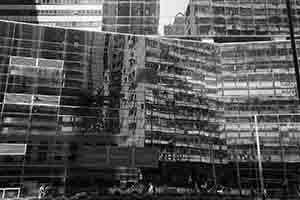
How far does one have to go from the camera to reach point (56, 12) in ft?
192

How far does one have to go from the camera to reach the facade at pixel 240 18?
161 ft

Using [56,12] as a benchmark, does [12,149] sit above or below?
below

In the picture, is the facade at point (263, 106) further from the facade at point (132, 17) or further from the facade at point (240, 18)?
the facade at point (132, 17)

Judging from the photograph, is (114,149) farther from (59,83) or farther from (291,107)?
(291,107)

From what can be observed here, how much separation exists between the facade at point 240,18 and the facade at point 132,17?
6.52 metres

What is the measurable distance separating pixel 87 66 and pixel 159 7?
1729cm

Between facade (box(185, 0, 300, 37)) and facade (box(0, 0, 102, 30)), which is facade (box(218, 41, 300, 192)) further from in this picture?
facade (box(0, 0, 102, 30))

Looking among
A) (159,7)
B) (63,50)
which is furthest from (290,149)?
(63,50)

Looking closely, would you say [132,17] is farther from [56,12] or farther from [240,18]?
[56,12]

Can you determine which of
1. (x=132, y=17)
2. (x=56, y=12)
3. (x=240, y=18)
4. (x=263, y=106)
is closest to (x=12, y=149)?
(x=132, y=17)

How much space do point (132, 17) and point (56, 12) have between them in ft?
56.2

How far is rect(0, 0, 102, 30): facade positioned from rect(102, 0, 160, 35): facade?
780 cm

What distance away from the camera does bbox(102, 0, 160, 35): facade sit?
161 ft

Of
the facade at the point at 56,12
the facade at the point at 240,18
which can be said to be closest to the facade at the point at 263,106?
the facade at the point at 240,18
